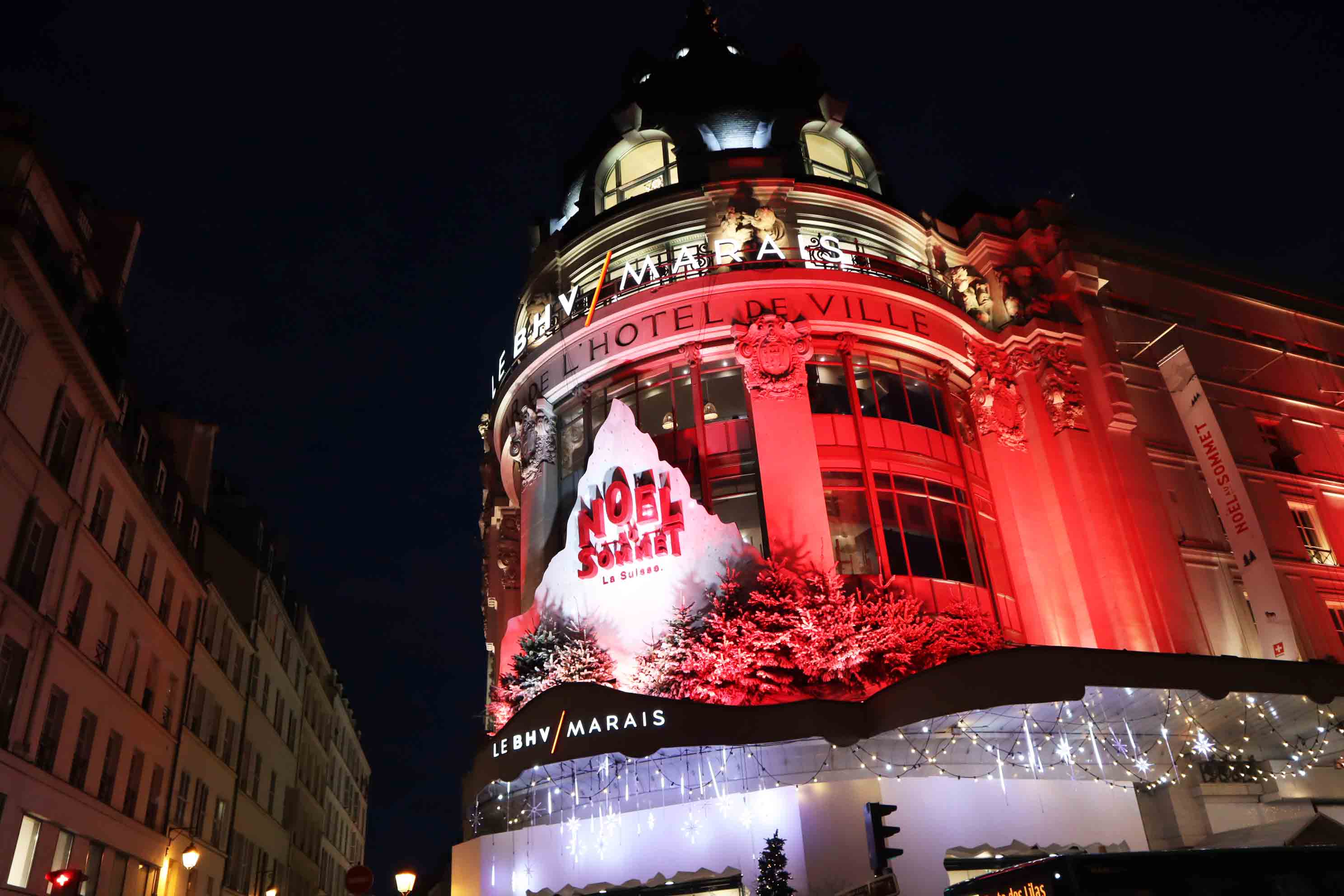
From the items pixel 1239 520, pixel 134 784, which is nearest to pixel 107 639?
pixel 134 784

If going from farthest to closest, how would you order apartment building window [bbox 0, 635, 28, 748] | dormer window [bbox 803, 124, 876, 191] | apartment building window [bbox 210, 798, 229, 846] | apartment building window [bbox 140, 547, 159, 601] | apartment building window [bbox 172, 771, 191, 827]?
dormer window [bbox 803, 124, 876, 191]
apartment building window [bbox 210, 798, 229, 846]
apartment building window [bbox 172, 771, 191, 827]
apartment building window [bbox 140, 547, 159, 601]
apartment building window [bbox 0, 635, 28, 748]

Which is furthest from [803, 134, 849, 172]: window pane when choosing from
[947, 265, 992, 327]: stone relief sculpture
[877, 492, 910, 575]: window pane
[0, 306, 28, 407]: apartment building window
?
[0, 306, 28, 407]: apartment building window

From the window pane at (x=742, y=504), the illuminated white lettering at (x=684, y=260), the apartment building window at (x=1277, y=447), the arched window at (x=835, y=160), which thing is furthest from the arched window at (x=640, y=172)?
the apartment building window at (x=1277, y=447)

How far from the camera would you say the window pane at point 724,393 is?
33.7 m

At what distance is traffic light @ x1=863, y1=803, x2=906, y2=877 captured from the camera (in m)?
12.8

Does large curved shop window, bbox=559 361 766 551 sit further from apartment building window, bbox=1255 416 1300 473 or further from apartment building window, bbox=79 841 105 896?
apartment building window, bbox=1255 416 1300 473

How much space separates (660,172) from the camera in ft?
133

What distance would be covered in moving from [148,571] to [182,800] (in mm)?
7935

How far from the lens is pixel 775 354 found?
107 feet

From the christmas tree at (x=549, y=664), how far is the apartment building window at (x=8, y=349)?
1490 cm

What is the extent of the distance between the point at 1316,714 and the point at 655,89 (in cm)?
3268

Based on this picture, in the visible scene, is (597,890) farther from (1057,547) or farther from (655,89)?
(655,89)

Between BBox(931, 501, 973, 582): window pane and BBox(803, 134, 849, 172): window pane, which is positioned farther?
BBox(803, 134, 849, 172): window pane

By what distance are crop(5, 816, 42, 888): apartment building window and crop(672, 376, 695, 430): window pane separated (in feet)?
66.4
